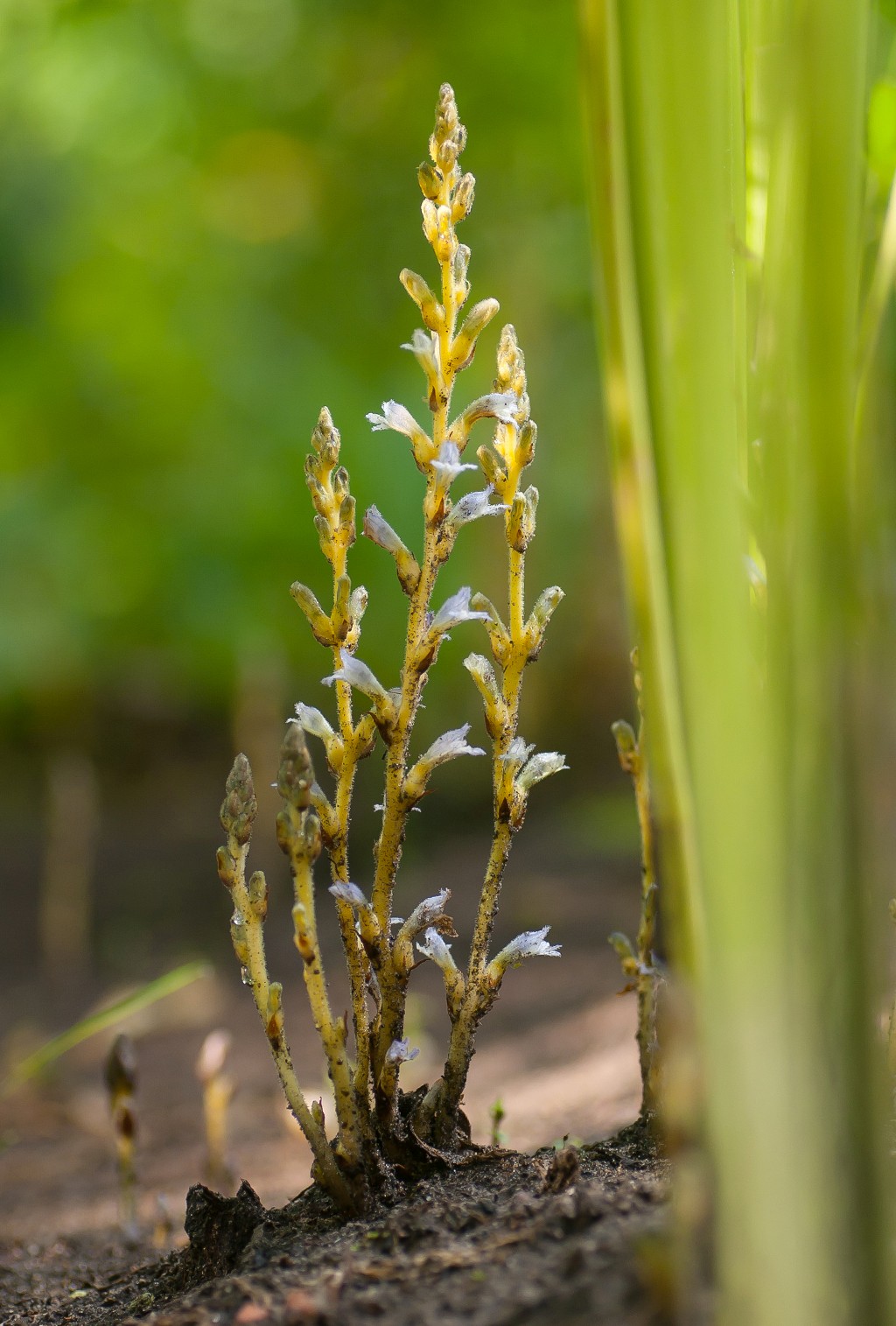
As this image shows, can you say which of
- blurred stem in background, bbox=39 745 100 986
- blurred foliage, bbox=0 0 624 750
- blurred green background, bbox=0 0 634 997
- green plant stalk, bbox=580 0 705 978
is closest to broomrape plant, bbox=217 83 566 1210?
green plant stalk, bbox=580 0 705 978

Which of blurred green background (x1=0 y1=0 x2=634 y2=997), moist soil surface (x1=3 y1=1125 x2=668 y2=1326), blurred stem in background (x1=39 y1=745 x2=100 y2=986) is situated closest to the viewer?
moist soil surface (x1=3 y1=1125 x2=668 y2=1326)

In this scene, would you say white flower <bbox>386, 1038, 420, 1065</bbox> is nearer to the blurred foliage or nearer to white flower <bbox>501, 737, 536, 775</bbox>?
white flower <bbox>501, 737, 536, 775</bbox>

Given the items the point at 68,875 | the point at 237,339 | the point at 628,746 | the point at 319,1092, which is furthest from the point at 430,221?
the point at 237,339

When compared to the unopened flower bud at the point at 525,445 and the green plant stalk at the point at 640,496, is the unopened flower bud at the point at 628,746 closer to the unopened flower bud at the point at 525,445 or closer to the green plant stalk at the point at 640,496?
the unopened flower bud at the point at 525,445

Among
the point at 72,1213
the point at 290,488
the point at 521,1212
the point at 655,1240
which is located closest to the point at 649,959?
the point at 521,1212

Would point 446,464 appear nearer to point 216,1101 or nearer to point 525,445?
point 525,445

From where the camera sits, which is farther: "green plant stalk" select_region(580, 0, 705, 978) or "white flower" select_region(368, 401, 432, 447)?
"white flower" select_region(368, 401, 432, 447)
